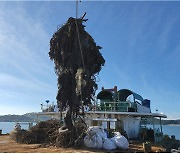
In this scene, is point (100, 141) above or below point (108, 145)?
above

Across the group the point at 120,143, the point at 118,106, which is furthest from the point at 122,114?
the point at 120,143

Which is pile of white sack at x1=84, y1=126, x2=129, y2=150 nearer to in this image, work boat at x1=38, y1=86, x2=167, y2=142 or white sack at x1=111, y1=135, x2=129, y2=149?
white sack at x1=111, y1=135, x2=129, y2=149

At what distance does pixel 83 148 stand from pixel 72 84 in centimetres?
493

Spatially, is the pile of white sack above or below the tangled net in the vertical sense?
below

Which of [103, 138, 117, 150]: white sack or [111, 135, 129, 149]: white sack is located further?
[111, 135, 129, 149]: white sack

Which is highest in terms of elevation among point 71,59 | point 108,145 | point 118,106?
point 71,59

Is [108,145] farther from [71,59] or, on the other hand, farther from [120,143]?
[71,59]

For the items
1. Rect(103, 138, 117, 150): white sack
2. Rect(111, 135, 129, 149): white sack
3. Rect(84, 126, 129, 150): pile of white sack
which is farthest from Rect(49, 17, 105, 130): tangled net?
Rect(111, 135, 129, 149): white sack

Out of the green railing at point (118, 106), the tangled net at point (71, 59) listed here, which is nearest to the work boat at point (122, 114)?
the green railing at point (118, 106)

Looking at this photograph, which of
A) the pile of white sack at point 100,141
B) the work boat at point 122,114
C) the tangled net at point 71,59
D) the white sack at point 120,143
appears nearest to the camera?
the pile of white sack at point 100,141

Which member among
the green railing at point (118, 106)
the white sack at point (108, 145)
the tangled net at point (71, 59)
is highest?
the tangled net at point (71, 59)

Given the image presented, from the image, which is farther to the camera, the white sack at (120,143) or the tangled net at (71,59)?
the tangled net at (71,59)

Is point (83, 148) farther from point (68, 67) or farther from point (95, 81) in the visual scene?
point (68, 67)

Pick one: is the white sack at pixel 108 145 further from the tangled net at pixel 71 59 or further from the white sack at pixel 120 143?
the tangled net at pixel 71 59
